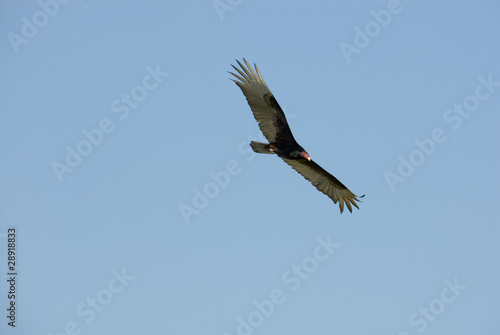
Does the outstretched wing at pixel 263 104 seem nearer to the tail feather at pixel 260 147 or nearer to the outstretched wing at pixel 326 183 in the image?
the tail feather at pixel 260 147

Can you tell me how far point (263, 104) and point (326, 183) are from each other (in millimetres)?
3459

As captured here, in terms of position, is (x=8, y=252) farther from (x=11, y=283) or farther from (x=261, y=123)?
(x=261, y=123)

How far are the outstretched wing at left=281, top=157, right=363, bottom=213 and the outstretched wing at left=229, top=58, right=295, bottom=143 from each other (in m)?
1.81

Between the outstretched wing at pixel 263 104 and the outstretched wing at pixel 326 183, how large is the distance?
1.81m

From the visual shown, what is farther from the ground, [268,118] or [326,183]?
[268,118]

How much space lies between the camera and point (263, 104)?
20.3m

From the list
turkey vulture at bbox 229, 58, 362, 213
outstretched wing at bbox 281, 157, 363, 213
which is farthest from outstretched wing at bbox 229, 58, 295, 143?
outstretched wing at bbox 281, 157, 363, 213

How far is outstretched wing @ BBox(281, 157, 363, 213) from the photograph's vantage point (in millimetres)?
22000

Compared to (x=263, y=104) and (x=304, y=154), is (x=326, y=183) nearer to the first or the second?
(x=304, y=154)

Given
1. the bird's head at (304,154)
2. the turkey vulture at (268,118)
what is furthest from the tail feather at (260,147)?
the bird's head at (304,154)

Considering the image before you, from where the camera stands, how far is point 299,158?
69.4 ft

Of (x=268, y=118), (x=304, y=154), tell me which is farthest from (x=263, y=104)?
(x=304, y=154)

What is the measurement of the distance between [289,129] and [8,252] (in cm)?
817

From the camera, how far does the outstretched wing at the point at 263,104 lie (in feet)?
66.2
